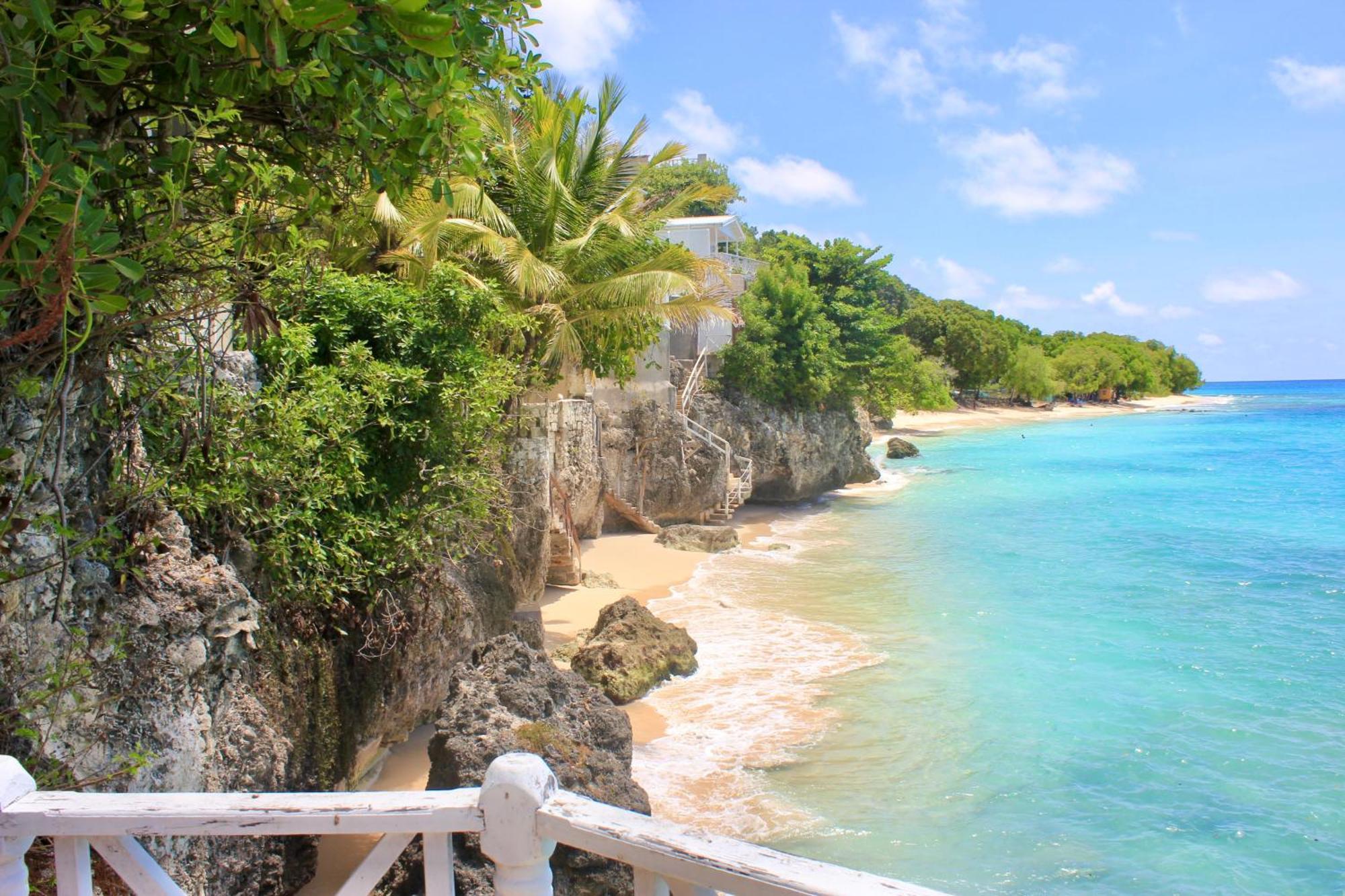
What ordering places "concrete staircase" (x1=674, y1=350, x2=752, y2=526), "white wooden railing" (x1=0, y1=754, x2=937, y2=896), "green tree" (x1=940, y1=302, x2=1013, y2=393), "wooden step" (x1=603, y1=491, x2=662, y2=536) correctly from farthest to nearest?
"green tree" (x1=940, y1=302, x2=1013, y2=393) < "concrete staircase" (x1=674, y1=350, x2=752, y2=526) < "wooden step" (x1=603, y1=491, x2=662, y2=536) < "white wooden railing" (x1=0, y1=754, x2=937, y2=896)

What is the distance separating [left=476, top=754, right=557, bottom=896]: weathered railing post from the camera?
1959 millimetres

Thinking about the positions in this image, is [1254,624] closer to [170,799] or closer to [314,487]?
[314,487]

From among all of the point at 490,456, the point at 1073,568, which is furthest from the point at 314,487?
the point at 1073,568

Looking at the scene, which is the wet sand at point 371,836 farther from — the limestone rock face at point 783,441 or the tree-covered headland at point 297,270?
the limestone rock face at point 783,441

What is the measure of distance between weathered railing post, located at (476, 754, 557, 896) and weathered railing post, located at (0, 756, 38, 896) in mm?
1185

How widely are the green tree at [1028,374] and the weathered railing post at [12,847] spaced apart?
252ft

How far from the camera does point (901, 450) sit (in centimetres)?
4594

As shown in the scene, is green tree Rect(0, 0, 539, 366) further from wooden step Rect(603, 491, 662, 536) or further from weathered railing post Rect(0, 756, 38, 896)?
wooden step Rect(603, 491, 662, 536)

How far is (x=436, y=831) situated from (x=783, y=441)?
83.0ft

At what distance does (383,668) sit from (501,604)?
3.13 meters

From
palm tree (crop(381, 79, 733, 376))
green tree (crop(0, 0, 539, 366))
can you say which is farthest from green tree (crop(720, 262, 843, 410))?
green tree (crop(0, 0, 539, 366))

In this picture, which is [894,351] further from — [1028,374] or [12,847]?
[1028,374]

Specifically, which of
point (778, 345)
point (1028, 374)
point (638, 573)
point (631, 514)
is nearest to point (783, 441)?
point (778, 345)

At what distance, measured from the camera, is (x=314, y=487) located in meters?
6.20
